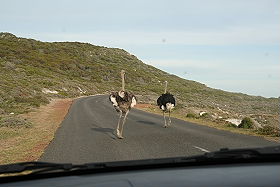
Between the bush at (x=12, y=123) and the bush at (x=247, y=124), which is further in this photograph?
the bush at (x=247, y=124)

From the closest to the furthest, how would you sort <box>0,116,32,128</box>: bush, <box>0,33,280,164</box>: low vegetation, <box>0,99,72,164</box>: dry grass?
<box>0,99,72,164</box>: dry grass
<box>0,116,32,128</box>: bush
<box>0,33,280,164</box>: low vegetation

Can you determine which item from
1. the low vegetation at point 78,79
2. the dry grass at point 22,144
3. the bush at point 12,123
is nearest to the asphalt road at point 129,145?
the dry grass at point 22,144

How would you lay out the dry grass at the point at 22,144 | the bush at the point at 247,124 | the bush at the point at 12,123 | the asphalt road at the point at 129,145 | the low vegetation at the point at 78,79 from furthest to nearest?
the low vegetation at the point at 78,79, the bush at the point at 247,124, the bush at the point at 12,123, the dry grass at the point at 22,144, the asphalt road at the point at 129,145

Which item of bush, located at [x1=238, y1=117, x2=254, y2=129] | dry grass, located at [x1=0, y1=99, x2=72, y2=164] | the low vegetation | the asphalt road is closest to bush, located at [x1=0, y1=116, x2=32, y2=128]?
dry grass, located at [x1=0, y1=99, x2=72, y2=164]

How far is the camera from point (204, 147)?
12.0m

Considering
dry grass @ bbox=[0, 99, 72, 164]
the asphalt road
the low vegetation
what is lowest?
dry grass @ bbox=[0, 99, 72, 164]

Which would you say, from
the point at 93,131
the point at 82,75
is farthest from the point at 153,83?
the point at 93,131

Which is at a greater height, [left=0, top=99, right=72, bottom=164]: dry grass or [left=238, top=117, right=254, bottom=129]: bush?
[left=238, top=117, right=254, bottom=129]: bush

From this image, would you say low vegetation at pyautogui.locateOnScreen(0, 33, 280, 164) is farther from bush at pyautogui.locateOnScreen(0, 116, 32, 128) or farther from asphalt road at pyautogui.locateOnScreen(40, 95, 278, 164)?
asphalt road at pyautogui.locateOnScreen(40, 95, 278, 164)

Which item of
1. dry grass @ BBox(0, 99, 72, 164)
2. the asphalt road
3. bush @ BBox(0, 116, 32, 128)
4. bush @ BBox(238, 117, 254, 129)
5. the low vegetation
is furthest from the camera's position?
the low vegetation

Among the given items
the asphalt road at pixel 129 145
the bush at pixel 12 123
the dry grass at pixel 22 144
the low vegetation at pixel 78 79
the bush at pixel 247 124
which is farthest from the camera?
the low vegetation at pixel 78 79

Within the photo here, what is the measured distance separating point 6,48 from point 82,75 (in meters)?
27.8

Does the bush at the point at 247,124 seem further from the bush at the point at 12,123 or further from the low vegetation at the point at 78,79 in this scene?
the low vegetation at the point at 78,79

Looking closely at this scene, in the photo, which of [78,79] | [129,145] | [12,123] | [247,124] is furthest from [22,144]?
[78,79]
